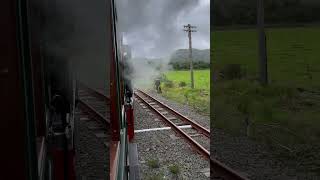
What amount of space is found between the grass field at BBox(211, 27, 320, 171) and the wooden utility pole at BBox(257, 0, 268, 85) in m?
0.01

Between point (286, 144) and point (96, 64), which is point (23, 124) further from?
point (96, 64)

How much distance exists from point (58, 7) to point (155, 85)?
17.6m

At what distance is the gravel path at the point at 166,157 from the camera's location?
5.76 meters

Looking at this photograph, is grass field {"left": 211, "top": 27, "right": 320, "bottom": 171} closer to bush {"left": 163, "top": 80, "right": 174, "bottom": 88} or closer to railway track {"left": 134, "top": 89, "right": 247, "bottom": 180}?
railway track {"left": 134, "top": 89, "right": 247, "bottom": 180}

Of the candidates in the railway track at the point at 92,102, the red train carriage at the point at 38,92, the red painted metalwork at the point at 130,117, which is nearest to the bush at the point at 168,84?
the red painted metalwork at the point at 130,117

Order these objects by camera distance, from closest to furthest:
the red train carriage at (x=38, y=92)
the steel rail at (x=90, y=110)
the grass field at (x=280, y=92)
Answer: the grass field at (x=280, y=92)
the red train carriage at (x=38, y=92)
the steel rail at (x=90, y=110)

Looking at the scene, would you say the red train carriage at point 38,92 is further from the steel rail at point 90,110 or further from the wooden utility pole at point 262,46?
the wooden utility pole at point 262,46

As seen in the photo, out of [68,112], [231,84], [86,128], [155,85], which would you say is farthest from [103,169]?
[155,85]

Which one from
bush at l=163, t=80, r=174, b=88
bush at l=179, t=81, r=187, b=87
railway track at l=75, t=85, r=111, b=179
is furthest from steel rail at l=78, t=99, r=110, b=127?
bush at l=163, t=80, r=174, b=88

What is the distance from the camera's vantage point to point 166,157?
668cm

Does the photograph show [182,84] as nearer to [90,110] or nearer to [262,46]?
[90,110]

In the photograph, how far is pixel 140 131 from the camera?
888 cm

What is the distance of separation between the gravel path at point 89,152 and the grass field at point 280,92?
29.3 inches

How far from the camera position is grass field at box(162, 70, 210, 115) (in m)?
13.2
